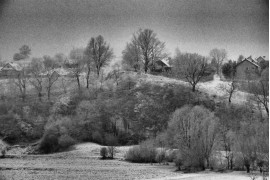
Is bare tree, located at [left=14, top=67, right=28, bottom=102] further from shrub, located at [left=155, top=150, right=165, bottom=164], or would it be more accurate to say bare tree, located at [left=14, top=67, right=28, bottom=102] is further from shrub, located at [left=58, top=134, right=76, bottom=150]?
A: shrub, located at [left=155, top=150, right=165, bottom=164]

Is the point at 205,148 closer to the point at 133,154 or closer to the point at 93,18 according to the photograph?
the point at 133,154

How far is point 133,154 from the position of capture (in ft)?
34.9

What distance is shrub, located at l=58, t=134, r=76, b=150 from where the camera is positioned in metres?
11.8

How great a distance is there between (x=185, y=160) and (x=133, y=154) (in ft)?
7.27

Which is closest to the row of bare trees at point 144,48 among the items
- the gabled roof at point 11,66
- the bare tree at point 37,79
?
the gabled roof at point 11,66

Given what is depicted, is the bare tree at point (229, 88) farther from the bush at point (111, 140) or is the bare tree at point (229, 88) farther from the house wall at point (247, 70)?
the bush at point (111, 140)

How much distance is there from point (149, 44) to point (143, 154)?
3.81 metres

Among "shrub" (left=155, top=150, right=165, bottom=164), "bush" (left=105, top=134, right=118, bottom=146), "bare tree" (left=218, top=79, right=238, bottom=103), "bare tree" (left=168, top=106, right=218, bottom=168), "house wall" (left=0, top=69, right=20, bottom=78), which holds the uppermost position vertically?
"house wall" (left=0, top=69, right=20, bottom=78)

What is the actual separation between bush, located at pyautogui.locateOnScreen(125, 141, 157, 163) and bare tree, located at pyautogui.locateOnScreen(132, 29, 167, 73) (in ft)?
9.43

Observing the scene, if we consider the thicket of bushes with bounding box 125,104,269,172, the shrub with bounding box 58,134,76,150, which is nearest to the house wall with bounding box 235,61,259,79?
the thicket of bushes with bounding box 125,104,269,172

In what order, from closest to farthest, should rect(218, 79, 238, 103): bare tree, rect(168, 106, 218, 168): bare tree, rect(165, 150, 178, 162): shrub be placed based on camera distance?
rect(168, 106, 218, 168): bare tree
rect(165, 150, 178, 162): shrub
rect(218, 79, 238, 103): bare tree

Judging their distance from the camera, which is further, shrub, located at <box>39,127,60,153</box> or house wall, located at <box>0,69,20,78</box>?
house wall, located at <box>0,69,20,78</box>

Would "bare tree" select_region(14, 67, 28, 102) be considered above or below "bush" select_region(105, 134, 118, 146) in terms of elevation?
above

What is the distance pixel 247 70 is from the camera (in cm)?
1076
